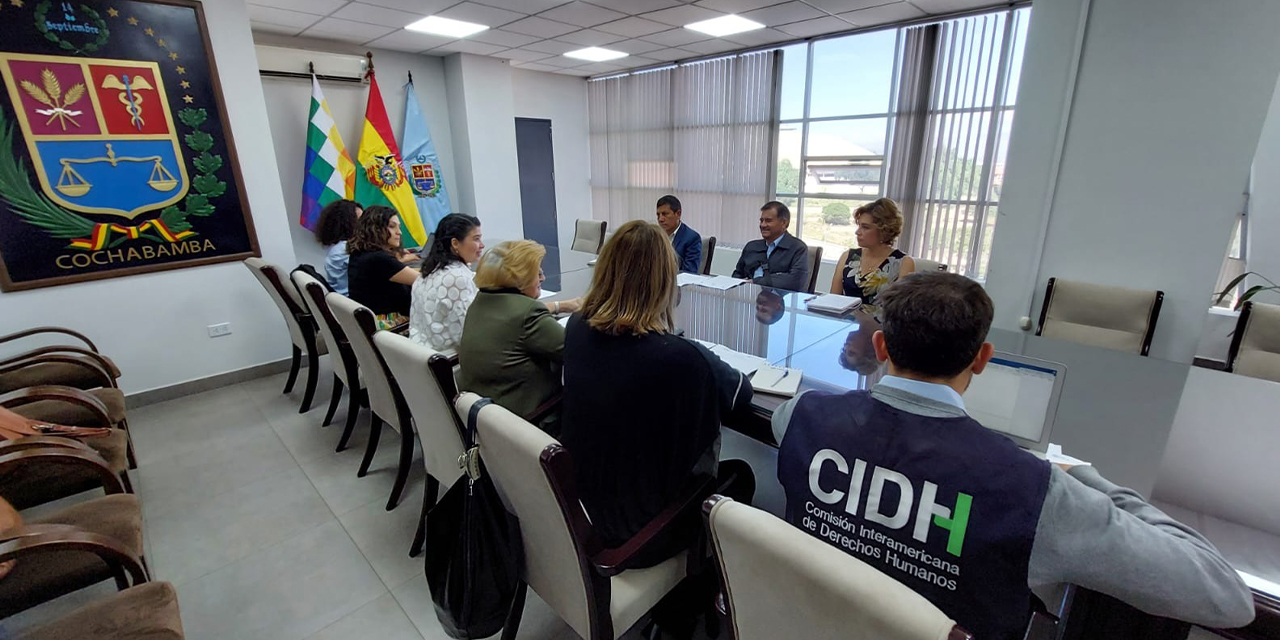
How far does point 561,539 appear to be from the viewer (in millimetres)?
1088

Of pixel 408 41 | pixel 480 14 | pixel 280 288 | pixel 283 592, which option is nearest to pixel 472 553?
pixel 283 592

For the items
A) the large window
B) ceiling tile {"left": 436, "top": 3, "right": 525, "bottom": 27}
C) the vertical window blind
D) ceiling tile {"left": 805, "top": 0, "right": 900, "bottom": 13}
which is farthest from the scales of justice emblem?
the large window

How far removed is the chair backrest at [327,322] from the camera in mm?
2322

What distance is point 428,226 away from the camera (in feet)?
17.4

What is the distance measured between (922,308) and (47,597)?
208 centimetres

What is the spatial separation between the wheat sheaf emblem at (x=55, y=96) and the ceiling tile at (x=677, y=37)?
3.86m

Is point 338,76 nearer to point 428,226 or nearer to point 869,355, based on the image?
point 428,226

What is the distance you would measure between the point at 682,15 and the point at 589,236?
2.02 meters

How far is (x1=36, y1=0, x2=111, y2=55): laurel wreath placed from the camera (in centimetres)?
255

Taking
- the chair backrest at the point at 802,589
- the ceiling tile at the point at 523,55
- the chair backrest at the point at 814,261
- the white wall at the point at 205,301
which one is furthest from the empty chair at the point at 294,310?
the ceiling tile at the point at 523,55

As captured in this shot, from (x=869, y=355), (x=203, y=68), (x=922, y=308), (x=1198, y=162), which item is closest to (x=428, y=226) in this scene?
(x=203, y=68)

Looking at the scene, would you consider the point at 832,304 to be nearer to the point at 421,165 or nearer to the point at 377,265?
the point at 377,265

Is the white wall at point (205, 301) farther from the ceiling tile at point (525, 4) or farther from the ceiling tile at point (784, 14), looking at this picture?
the ceiling tile at point (784, 14)

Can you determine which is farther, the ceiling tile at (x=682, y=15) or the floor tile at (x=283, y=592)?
the ceiling tile at (x=682, y=15)
